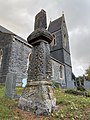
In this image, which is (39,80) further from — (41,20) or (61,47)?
(61,47)

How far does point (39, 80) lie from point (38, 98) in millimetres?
659

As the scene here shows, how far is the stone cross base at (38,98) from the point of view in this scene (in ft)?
15.2

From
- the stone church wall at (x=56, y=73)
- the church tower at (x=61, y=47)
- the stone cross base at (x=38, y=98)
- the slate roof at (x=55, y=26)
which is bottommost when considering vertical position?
the stone cross base at (x=38, y=98)

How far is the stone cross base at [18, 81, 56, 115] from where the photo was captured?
4636 mm

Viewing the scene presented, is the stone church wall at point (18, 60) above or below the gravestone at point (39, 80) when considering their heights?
above

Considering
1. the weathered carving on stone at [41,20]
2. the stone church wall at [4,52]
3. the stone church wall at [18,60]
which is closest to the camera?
the weathered carving on stone at [41,20]

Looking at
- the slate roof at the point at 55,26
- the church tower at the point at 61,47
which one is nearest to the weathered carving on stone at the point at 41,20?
the church tower at the point at 61,47

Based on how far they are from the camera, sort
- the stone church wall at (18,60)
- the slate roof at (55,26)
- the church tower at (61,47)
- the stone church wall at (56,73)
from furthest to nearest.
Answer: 1. the slate roof at (55,26)
2. the church tower at (61,47)
3. the stone church wall at (56,73)
4. the stone church wall at (18,60)

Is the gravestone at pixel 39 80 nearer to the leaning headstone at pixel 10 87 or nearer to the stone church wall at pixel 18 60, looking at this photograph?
the leaning headstone at pixel 10 87

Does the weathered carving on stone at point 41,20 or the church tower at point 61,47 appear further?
the church tower at point 61,47

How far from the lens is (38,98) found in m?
4.78

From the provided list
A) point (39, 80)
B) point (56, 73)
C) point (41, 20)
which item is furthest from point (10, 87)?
point (56, 73)

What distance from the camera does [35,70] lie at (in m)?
5.39

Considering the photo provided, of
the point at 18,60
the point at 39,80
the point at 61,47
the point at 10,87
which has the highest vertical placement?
the point at 61,47
